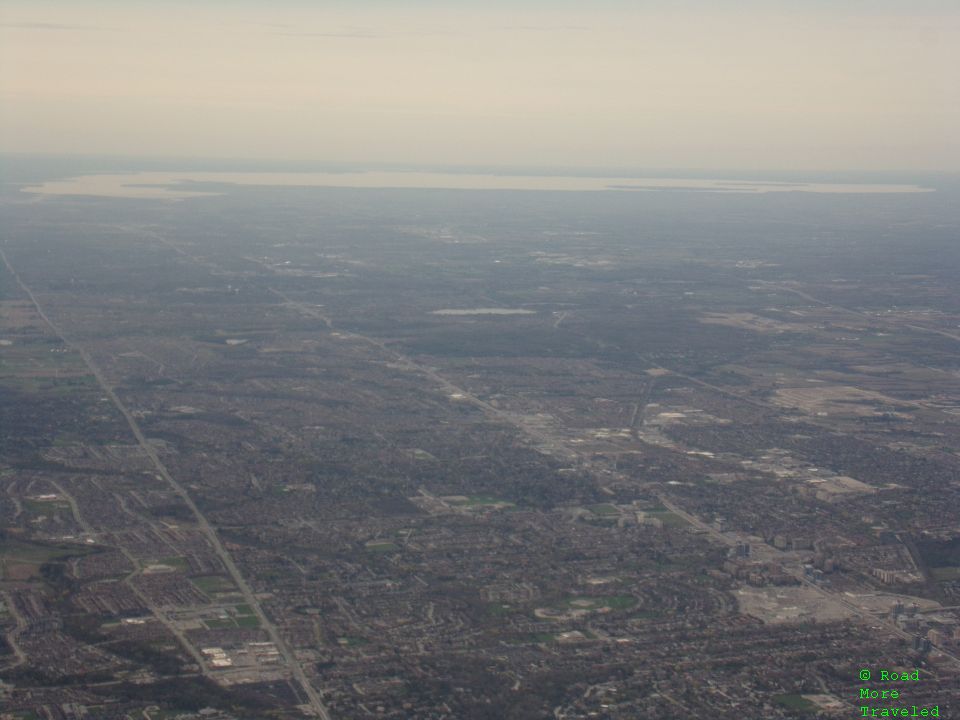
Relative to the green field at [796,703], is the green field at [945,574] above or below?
below

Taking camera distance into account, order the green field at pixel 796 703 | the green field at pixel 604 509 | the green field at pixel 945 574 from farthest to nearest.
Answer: the green field at pixel 604 509, the green field at pixel 945 574, the green field at pixel 796 703

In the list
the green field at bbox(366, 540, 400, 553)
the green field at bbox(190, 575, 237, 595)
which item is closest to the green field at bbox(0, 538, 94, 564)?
the green field at bbox(190, 575, 237, 595)

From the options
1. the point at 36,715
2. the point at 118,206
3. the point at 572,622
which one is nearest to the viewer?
the point at 36,715

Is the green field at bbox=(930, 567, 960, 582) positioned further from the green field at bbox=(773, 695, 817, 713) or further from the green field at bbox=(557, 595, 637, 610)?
the green field at bbox=(773, 695, 817, 713)

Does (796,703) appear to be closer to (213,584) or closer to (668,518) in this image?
(668,518)

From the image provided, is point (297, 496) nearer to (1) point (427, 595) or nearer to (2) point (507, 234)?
(1) point (427, 595)

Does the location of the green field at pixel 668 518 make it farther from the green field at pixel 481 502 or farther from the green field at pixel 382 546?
the green field at pixel 382 546

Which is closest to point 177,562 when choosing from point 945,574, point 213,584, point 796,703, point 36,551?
point 213,584

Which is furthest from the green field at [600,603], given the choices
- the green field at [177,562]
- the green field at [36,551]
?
the green field at [36,551]

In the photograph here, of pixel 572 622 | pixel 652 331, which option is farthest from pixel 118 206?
pixel 572 622

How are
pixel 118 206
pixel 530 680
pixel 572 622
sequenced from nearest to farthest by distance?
pixel 530 680 < pixel 572 622 < pixel 118 206

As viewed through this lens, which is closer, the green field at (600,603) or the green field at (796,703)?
the green field at (796,703)
